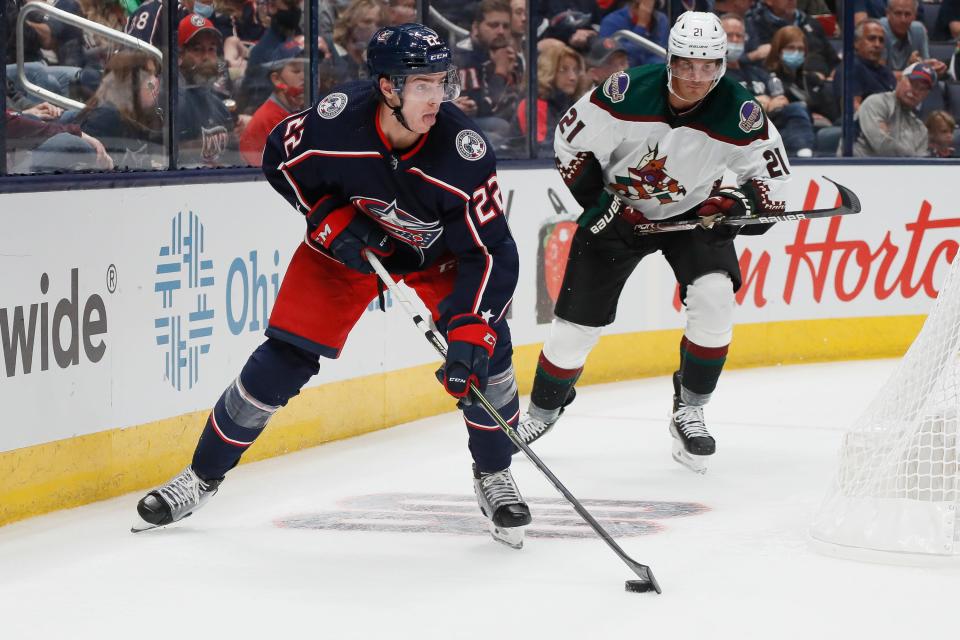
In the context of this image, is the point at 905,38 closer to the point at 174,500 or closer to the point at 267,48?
the point at 267,48

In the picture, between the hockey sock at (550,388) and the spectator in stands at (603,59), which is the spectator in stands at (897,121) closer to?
the spectator in stands at (603,59)

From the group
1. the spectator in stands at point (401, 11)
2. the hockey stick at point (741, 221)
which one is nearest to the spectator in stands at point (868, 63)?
the spectator in stands at point (401, 11)

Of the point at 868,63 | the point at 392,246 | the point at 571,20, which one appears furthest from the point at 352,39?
the point at 868,63

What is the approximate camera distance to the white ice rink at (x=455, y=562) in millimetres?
2951

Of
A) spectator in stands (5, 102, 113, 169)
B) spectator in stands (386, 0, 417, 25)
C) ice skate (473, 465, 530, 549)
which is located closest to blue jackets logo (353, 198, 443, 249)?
ice skate (473, 465, 530, 549)

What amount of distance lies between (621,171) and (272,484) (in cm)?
130

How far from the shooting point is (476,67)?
6051mm

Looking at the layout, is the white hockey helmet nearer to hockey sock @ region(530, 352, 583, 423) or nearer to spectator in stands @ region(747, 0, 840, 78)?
hockey sock @ region(530, 352, 583, 423)

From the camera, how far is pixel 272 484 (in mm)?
4352

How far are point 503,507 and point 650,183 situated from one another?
48.2 inches

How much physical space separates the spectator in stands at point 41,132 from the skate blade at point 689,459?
1.81m

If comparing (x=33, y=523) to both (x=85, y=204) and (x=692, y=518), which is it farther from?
(x=692, y=518)

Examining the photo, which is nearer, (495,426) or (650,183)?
(495,426)

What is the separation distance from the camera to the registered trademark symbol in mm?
4077
